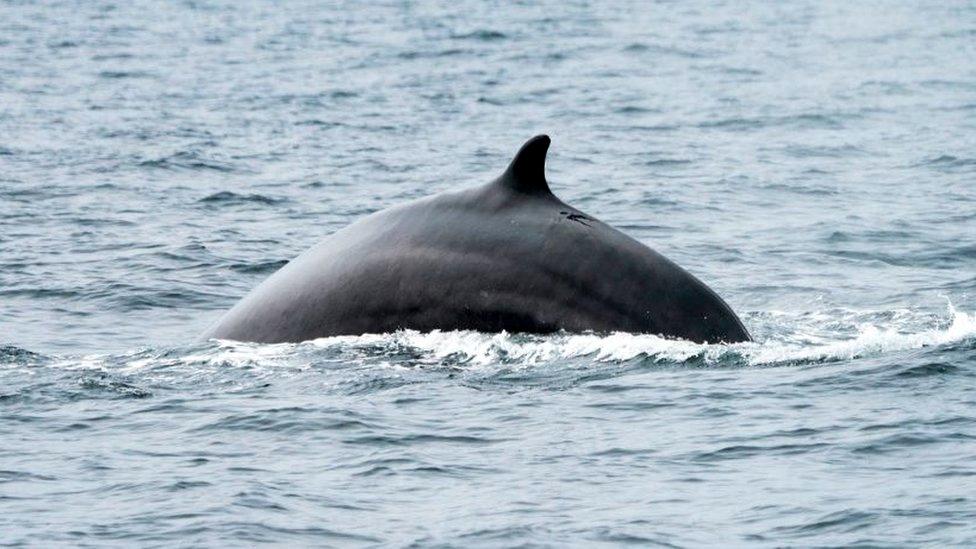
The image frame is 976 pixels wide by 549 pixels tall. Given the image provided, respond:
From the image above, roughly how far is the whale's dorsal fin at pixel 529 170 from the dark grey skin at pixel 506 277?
0.01 m

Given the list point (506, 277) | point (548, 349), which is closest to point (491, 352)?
point (548, 349)

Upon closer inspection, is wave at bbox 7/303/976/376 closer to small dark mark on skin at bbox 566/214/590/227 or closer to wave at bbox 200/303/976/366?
wave at bbox 200/303/976/366

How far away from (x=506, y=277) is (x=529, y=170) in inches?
30.5

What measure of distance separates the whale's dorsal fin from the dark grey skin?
0.03 ft

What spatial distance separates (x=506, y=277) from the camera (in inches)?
571

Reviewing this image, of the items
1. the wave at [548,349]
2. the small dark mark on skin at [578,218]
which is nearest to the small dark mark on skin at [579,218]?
the small dark mark on skin at [578,218]

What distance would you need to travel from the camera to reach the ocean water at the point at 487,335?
11.9 m

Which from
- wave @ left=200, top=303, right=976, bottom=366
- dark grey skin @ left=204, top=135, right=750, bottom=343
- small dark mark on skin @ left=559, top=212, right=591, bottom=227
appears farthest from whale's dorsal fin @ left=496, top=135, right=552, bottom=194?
wave @ left=200, top=303, right=976, bottom=366

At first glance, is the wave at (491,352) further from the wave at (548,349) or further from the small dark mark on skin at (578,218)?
the small dark mark on skin at (578,218)

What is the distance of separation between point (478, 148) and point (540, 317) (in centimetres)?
1872

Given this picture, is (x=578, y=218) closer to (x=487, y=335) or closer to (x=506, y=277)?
(x=506, y=277)

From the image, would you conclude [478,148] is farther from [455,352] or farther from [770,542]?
[770,542]

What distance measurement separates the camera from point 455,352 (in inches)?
583

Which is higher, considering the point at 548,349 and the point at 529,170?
the point at 529,170
